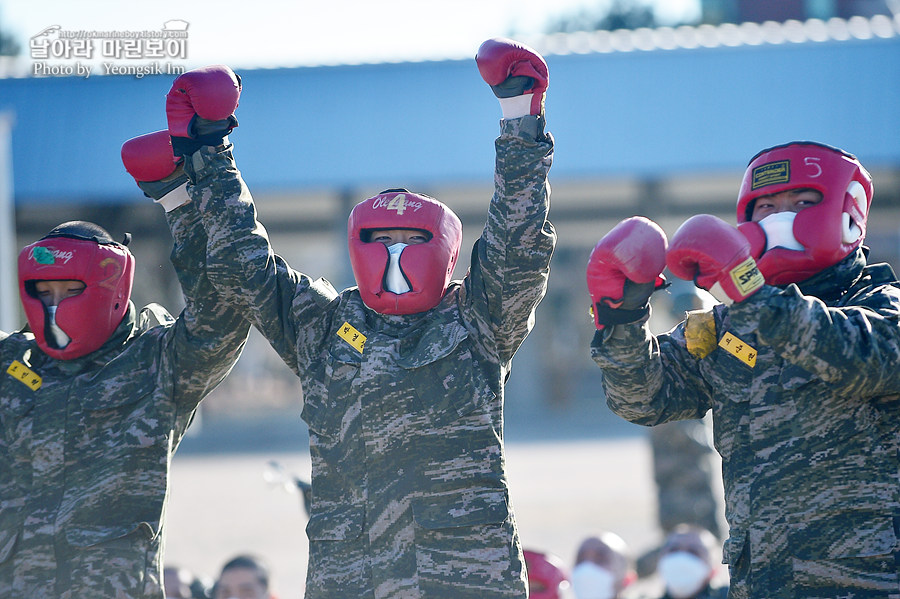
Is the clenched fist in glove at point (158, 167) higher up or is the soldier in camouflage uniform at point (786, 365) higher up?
the clenched fist in glove at point (158, 167)

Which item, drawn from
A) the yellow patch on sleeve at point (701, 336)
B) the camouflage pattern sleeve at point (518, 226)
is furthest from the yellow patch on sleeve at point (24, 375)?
the yellow patch on sleeve at point (701, 336)

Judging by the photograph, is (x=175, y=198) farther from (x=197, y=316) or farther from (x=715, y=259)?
(x=715, y=259)

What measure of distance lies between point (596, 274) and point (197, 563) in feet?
22.4

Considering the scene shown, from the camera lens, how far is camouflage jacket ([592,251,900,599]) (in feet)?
10.2

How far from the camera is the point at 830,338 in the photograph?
3.10 meters

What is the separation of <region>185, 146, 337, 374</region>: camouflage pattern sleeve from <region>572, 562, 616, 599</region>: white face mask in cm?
232

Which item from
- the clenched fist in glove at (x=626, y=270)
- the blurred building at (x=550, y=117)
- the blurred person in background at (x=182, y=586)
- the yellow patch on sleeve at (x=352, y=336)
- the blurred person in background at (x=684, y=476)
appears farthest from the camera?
the blurred building at (x=550, y=117)

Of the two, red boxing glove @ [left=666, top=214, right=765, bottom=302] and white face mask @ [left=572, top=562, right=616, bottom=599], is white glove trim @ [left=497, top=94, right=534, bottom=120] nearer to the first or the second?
red boxing glove @ [left=666, top=214, right=765, bottom=302]

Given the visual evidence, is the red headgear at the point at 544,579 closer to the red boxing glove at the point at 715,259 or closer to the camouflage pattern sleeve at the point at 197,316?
the camouflage pattern sleeve at the point at 197,316

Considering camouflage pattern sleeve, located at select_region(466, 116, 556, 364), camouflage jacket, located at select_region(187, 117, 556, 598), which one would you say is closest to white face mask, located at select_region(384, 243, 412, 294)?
camouflage jacket, located at select_region(187, 117, 556, 598)

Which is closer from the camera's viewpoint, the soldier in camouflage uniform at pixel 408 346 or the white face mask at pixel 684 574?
the soldier in camouflage uniform at pixel 408 346

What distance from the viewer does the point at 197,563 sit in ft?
30.0

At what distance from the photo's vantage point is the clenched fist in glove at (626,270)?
3.27 metres

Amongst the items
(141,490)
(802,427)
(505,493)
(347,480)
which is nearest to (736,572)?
(802,427)
